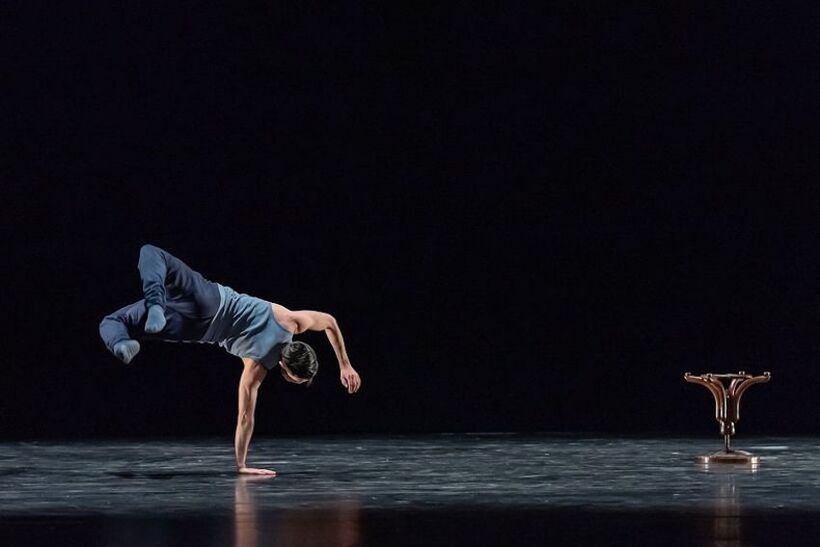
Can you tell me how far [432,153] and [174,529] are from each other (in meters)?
4.84

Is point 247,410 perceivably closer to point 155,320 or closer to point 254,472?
point 254,472

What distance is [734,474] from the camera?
6660mm

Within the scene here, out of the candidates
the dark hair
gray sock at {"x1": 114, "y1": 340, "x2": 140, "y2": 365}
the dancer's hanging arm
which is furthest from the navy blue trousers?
the dark hair

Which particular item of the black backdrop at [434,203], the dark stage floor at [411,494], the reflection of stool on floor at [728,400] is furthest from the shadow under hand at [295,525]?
the black backdrop at [434,203]

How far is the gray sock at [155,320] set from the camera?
605 centimetres

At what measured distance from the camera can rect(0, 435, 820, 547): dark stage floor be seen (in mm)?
4695

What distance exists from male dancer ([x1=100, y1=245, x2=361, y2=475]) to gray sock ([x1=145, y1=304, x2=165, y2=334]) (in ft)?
0.65

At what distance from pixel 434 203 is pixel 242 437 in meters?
3.04

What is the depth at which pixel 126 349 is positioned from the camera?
19.3 feet

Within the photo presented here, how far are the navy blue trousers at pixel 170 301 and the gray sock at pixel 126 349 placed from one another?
0.21 m

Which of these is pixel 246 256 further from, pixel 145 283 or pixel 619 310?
pixel 145 283

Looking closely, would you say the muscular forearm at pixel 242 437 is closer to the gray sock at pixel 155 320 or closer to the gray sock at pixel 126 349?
the gray sock at pixel 155 320

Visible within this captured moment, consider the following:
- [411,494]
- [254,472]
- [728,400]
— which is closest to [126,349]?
[254,472]

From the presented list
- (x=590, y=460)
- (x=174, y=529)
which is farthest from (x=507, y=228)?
(x=174, y=529)
